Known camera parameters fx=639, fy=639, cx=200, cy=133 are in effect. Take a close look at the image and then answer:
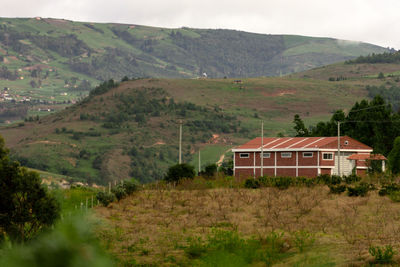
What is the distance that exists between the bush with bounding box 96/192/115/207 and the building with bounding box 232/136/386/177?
3121 centimetres

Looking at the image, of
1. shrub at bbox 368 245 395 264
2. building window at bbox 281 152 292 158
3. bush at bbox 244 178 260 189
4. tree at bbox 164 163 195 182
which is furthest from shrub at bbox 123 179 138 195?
building window at bbox 281 152 292 158

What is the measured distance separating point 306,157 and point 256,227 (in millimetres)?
44465

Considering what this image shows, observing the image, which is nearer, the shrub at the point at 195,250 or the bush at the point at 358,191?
the shrub at the point at 195,250

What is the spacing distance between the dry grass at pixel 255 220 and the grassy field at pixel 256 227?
0.11 feet

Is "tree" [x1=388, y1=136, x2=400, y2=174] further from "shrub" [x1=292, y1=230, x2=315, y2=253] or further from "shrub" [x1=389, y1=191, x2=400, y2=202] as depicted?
"shrub" [x1=292, y1=230, x2=315, y2=253]

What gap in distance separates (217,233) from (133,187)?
19.7 m

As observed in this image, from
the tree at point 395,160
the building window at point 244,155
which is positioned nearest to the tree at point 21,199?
the tree at point 395,160

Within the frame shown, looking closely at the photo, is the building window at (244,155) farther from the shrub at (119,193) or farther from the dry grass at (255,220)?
the shrub at (119,193)

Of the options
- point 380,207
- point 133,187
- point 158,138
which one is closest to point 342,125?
point 133,187

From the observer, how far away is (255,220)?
28344mm

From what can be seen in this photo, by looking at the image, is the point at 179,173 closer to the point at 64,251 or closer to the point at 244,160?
the point at 244,160

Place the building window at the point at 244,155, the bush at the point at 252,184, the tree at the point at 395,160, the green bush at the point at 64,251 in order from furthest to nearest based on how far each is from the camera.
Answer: the building window at the point at 244,155 → the tree at the point at 395,160 → the bush at the point at 252,184 → the green bush at the point at 64,251

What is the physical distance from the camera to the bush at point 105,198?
36.9m

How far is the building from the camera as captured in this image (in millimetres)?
68125
